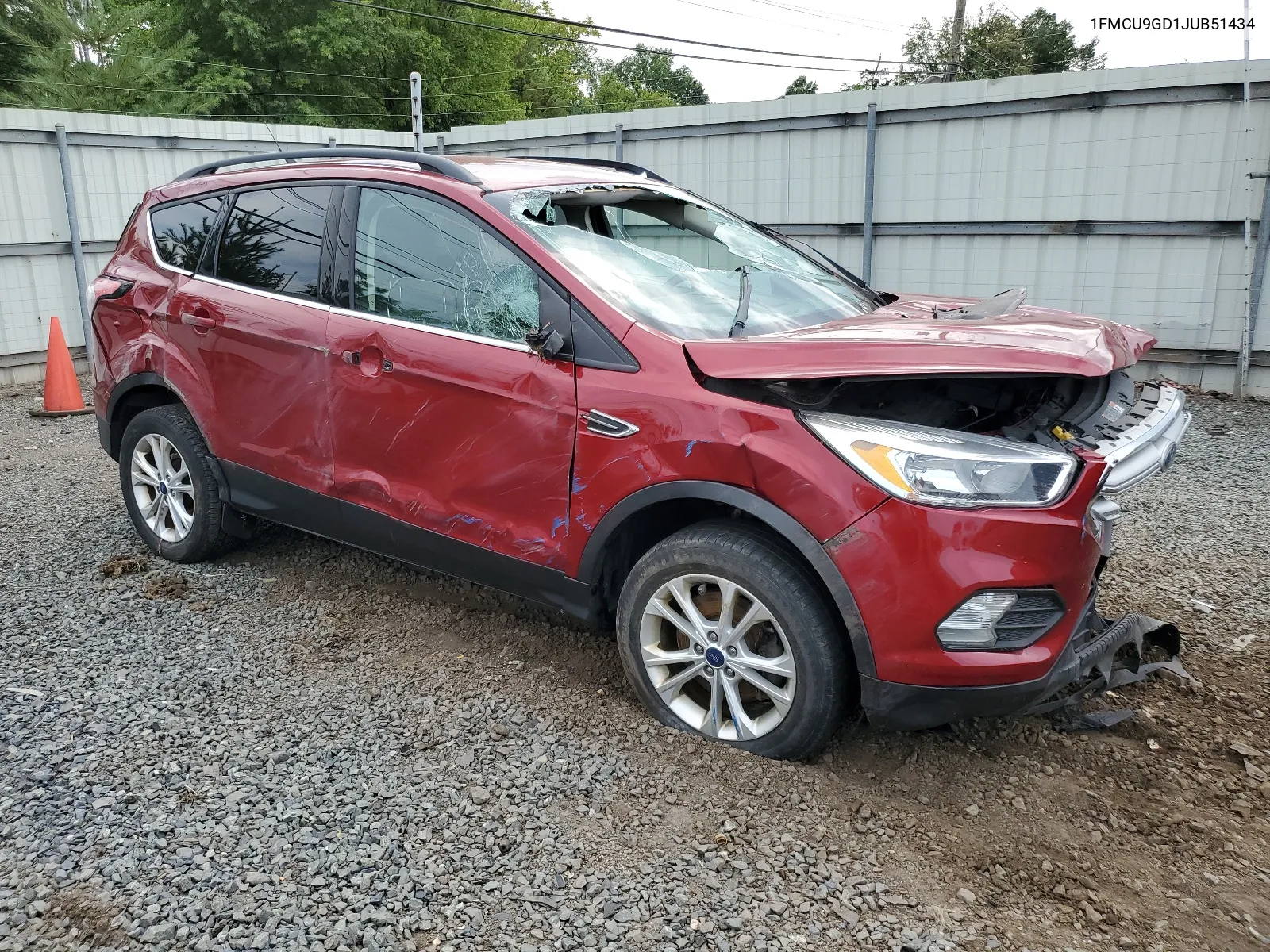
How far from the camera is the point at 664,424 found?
9.46ft

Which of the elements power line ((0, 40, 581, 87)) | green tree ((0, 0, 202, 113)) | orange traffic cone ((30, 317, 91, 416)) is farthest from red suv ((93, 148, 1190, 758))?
power line ((0, 40, 581, 87))

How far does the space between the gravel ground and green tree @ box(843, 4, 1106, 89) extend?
37.1 metres

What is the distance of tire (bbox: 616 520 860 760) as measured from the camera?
273cm

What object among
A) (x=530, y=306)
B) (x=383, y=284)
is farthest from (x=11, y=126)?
(x=530, y=306)

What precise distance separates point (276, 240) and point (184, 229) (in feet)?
2.31

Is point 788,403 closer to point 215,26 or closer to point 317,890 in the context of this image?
point 317,890

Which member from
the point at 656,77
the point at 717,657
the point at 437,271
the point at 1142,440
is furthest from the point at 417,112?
the point at 656,77

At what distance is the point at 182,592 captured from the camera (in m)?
4.25

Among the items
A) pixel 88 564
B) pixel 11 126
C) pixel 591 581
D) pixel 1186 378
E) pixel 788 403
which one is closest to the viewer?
pixel 788 403

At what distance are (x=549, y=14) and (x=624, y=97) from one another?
58.1 feet

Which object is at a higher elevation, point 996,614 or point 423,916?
point 996,614

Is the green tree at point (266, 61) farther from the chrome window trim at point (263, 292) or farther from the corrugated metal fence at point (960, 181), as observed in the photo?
the chrome window trim at point (263, 292)

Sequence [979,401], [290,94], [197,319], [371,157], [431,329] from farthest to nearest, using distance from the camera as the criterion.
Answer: [290,94]
[197,319]
[371,157]
[431,329]
[979,401]

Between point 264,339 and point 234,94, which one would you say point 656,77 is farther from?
point 264,339
